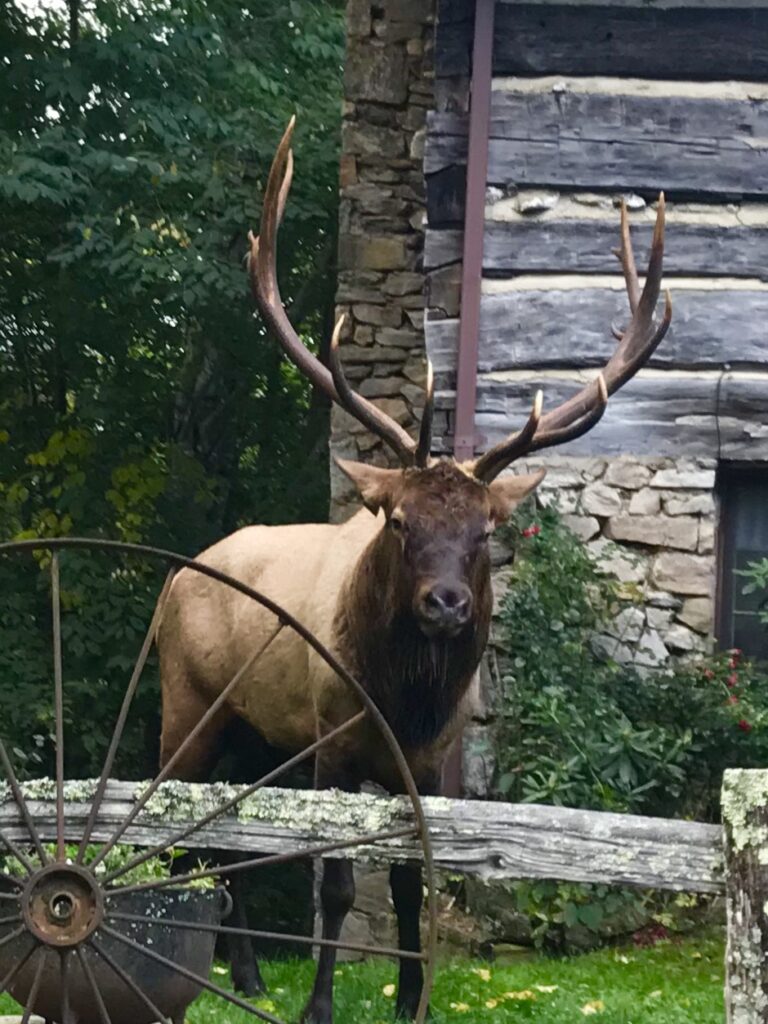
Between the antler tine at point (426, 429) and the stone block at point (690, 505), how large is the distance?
2410 mm

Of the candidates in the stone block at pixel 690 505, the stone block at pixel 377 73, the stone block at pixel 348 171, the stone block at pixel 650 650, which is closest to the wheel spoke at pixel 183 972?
the stone block at pixel 650 650

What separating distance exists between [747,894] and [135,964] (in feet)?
4.91

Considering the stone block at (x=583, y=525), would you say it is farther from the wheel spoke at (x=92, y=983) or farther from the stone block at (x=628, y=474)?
the wheel spoke at (x=92, y=983)

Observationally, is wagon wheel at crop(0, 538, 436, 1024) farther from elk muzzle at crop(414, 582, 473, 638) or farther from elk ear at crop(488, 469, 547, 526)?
elk ear at crop(488, 469, 547, 526)

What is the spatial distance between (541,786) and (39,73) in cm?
639

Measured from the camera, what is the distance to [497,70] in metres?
7.91

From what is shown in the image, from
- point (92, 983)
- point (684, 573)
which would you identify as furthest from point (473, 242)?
point (92, 983)

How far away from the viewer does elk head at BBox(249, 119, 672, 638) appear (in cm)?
525

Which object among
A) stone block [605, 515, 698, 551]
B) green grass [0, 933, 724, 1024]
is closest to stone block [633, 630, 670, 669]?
stone block [605, 515, 698, 551]

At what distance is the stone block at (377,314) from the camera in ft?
30.1

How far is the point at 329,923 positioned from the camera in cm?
575

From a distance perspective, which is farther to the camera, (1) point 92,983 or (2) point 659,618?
(2) point 659,618

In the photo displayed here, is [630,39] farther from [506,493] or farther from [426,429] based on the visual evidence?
[426,429]

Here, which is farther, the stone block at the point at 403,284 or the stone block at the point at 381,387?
the stone block at the point at 403,284
